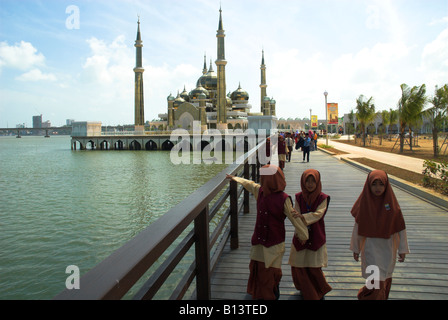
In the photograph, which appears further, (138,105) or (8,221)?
(138,105)

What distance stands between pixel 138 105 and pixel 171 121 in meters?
8.64

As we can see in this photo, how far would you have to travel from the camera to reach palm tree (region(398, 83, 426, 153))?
75.3ft

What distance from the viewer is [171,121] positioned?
2623 inches

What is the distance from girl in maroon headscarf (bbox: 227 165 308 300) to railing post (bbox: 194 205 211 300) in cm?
52

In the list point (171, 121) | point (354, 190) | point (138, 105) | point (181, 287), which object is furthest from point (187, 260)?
point (171, 121)

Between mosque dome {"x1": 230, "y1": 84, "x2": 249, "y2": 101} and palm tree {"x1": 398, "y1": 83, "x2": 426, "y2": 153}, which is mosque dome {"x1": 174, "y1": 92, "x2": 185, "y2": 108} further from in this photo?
palm tree {"x1": 398, "y1": 83, "x2": 426, "y2": 153}

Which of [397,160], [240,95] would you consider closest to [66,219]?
[397,160]

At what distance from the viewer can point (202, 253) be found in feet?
9.46


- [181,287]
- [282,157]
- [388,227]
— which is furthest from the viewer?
[282,157]

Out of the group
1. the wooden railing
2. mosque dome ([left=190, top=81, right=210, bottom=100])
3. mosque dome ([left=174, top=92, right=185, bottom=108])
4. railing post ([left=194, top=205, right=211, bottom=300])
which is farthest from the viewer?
mosque dome ([left=174, top=92, right=185, bottom=108])

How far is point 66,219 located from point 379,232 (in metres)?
11.4

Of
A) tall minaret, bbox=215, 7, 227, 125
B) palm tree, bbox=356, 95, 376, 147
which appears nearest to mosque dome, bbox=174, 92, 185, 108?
tall minaret, bbox=215, 7, 227, 125
